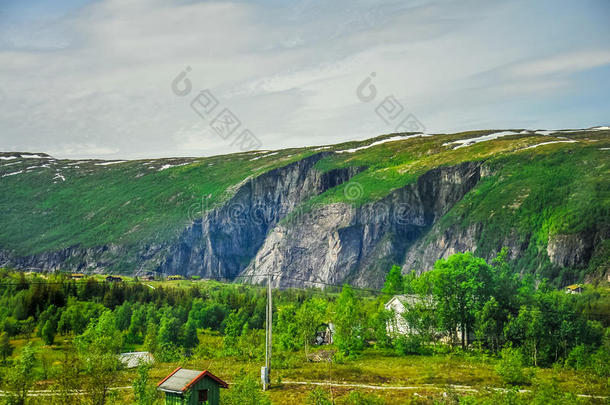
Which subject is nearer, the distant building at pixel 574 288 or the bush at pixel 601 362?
the bush at pixel 601 362

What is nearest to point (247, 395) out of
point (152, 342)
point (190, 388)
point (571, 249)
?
point (190, 388)

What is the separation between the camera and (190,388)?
34.8 metres

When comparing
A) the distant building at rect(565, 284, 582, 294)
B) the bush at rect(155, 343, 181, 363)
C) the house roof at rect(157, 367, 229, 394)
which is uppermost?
the distant building at rect(565, 284, 582, 294)

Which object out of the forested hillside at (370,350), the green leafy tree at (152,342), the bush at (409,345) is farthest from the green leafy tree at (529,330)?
the green leafy tree at (152,342)

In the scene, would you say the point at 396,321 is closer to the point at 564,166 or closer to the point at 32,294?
the point at 32,294

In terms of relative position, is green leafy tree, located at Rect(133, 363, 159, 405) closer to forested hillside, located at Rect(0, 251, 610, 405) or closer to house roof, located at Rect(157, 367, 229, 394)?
forested hillside, located at Rect(0, 251, 610, 405)

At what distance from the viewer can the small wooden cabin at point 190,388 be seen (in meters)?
34.6

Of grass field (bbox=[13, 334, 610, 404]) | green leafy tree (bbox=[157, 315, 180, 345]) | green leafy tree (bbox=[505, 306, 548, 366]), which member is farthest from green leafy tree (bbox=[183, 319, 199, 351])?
green leafy tree (bbox=[505, 306, 548, 366])

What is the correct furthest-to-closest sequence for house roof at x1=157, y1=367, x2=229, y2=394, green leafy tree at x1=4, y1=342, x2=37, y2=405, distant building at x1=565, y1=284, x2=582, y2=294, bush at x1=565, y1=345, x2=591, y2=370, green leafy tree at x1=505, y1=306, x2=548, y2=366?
distant building at x1=565, y1=284, x2=582, y2=294 < green leafy tree at x1=505, y1=306, x2=548, y2=366 < bush at x1=565, y1=345, x2=591, y2=370 < green leafy tree at x1=4, y1=342, x2=37, y2=405 < house roof at x1=157, y1=367, x2=229, y2=394

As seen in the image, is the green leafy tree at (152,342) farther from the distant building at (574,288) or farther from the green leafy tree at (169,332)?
the distant building at (574,288)

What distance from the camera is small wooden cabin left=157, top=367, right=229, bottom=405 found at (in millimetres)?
34625

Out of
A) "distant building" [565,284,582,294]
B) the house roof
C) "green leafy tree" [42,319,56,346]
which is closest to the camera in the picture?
the house roof

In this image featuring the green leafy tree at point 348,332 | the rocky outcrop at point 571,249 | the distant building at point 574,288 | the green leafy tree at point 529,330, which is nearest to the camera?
the green leafy tree at point 529,330

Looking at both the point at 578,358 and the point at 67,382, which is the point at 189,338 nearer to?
the point at 578,358
